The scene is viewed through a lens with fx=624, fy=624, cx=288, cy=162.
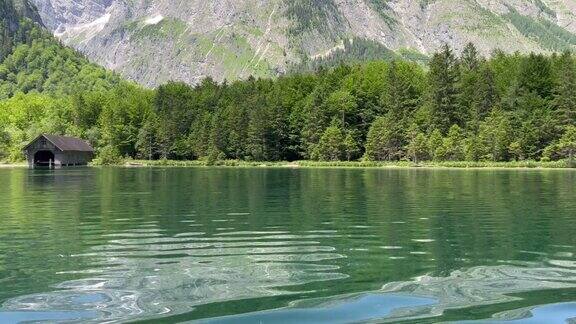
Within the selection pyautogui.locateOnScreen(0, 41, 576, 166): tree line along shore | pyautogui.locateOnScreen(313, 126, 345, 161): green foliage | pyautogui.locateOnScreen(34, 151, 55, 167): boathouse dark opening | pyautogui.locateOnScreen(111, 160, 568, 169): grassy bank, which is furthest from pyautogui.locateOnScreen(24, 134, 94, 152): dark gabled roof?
pyautogui.locateOnScreen(313, 126, 345, 161): green foliage

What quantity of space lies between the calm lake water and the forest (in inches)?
3266

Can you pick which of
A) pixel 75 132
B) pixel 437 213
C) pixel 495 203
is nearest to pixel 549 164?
pixel 495 203

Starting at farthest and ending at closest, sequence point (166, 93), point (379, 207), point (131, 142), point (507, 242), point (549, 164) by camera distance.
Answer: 1. point (166, 93)
2. point (131, 142)
3. point (549, 164)
4. point (379, 207)
5. point (507, 242)

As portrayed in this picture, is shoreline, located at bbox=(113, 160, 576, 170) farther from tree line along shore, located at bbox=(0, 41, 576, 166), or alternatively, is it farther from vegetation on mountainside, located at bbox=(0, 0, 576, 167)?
vegetation on mountainside, located at bbox=(0, 0, 576, 167)

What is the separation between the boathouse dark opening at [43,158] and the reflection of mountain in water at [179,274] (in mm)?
112967

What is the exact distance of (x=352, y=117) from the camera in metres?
134

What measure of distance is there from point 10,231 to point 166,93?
140490 mm

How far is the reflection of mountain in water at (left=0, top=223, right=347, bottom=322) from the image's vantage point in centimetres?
1148

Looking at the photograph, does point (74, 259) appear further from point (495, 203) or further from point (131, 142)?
point (131, 142)

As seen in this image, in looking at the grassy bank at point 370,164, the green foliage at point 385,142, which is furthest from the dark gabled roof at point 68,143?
the green foliage at point 385,142

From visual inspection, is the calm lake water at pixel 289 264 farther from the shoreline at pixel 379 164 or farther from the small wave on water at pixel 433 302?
the shoreline at pixel 379 164

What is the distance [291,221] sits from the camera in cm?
2523

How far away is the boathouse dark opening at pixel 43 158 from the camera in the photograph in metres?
125

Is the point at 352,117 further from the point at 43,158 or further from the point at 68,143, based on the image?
the point at 43,158
